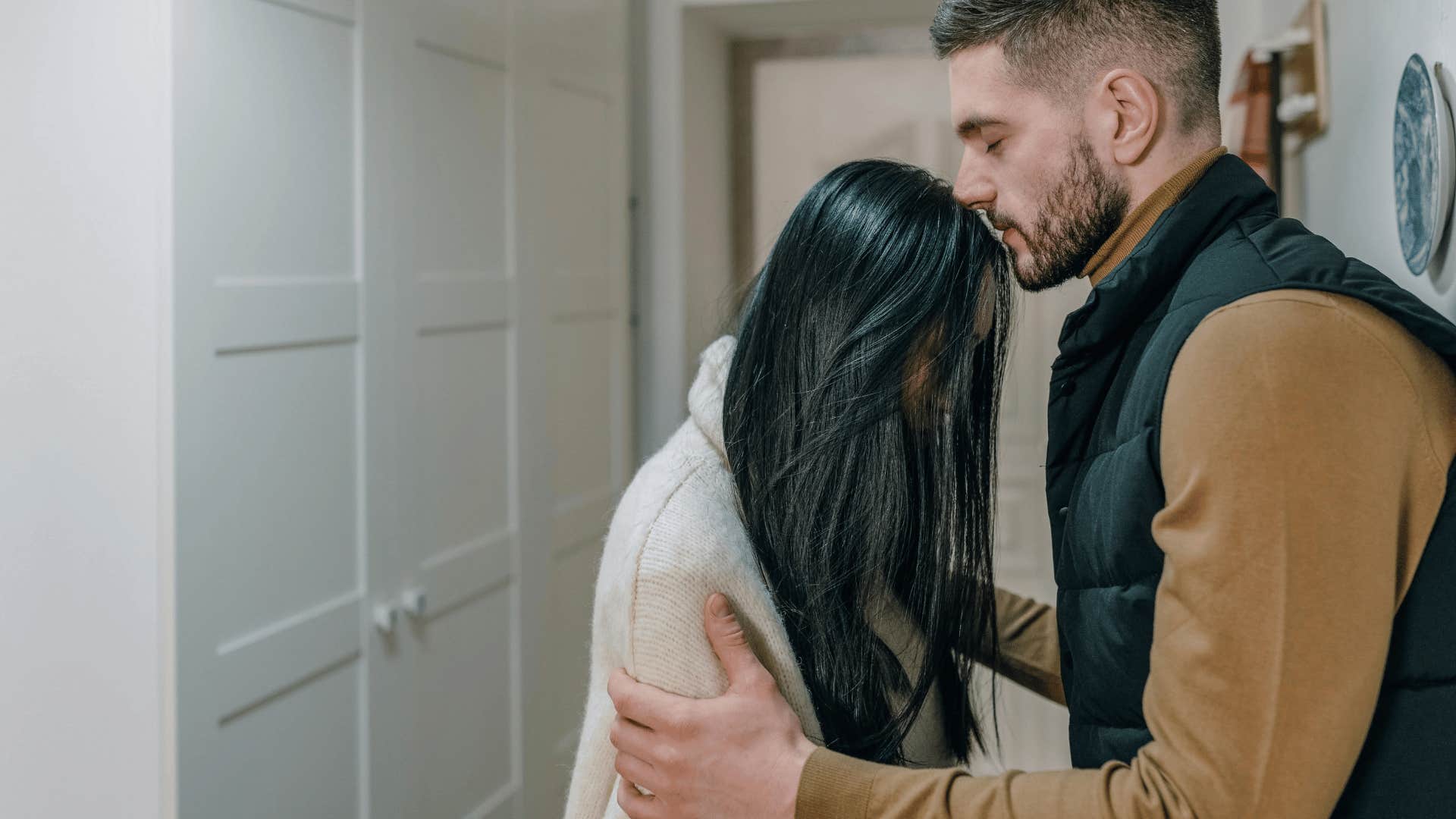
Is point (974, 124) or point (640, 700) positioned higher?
point (974, 124)

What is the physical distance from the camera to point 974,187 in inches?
42.6

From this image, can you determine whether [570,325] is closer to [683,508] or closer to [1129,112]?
[683,508]

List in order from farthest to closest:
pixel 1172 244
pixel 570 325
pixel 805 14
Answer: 1. pixel 805 14
2. pixel 570 325
3. pixel 1172 244

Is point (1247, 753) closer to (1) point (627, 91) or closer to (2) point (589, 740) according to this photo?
(2) point (589, 740)

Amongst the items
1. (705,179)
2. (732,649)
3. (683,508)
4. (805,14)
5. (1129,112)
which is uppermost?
(805,14)

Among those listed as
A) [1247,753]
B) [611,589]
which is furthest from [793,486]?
[1247,753]

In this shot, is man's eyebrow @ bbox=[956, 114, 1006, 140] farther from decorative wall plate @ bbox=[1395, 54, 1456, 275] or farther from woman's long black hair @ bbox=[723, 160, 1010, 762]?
decorative wall plate @ bbox=[1395, 54, 1456, 275]

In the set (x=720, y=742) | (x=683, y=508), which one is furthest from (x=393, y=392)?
(x=720, y=742)

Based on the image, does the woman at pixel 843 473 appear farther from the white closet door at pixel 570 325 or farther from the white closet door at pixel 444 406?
the white closet door at pixel 570 325

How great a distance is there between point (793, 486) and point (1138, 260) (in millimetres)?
352

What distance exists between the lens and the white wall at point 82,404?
4.89 ft

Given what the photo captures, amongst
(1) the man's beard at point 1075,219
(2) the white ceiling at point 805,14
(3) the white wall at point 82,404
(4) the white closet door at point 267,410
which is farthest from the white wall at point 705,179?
(1) the man's beard at point 1075,219

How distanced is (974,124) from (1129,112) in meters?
0.13

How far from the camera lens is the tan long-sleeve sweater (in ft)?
2.53
